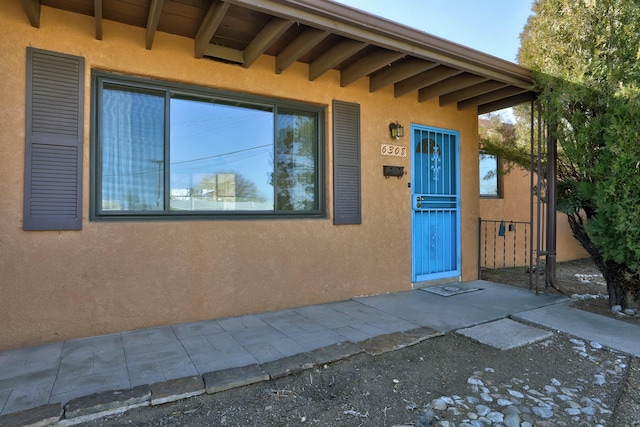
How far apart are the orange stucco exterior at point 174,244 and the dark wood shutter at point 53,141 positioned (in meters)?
0.06

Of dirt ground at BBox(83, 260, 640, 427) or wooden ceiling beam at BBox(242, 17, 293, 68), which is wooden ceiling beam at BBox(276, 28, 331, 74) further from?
dirt ground at BBox(83, 260, 640, 427)

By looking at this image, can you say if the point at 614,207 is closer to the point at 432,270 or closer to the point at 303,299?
the point at 432,270

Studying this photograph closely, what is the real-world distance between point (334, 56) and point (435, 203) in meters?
2.43

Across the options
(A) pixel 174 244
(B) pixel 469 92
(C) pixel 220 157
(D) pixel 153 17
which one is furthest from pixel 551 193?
(D) pixel 153 17

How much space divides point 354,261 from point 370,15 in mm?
2501

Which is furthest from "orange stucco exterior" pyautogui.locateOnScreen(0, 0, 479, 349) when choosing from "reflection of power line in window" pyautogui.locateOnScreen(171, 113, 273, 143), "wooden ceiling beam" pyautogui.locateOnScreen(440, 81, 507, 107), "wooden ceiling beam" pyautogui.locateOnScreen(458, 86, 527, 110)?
"wooden ceiling beam" pyautogui.locateOnScreen(458, 86, 527, 110)

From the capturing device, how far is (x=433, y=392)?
7.15 ft

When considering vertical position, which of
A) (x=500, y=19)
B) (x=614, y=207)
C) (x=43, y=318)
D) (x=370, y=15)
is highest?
(x=500, y=19)

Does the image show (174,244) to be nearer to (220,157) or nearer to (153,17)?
(220,157)

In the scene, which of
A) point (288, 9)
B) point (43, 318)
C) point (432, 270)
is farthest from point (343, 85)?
point (43, 318)

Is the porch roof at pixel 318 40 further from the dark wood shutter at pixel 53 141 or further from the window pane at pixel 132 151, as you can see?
the window pane at pixel 132 151

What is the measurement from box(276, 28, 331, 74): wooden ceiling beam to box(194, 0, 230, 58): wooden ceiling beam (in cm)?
74

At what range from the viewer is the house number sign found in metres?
4.37

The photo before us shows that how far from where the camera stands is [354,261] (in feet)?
13.7
